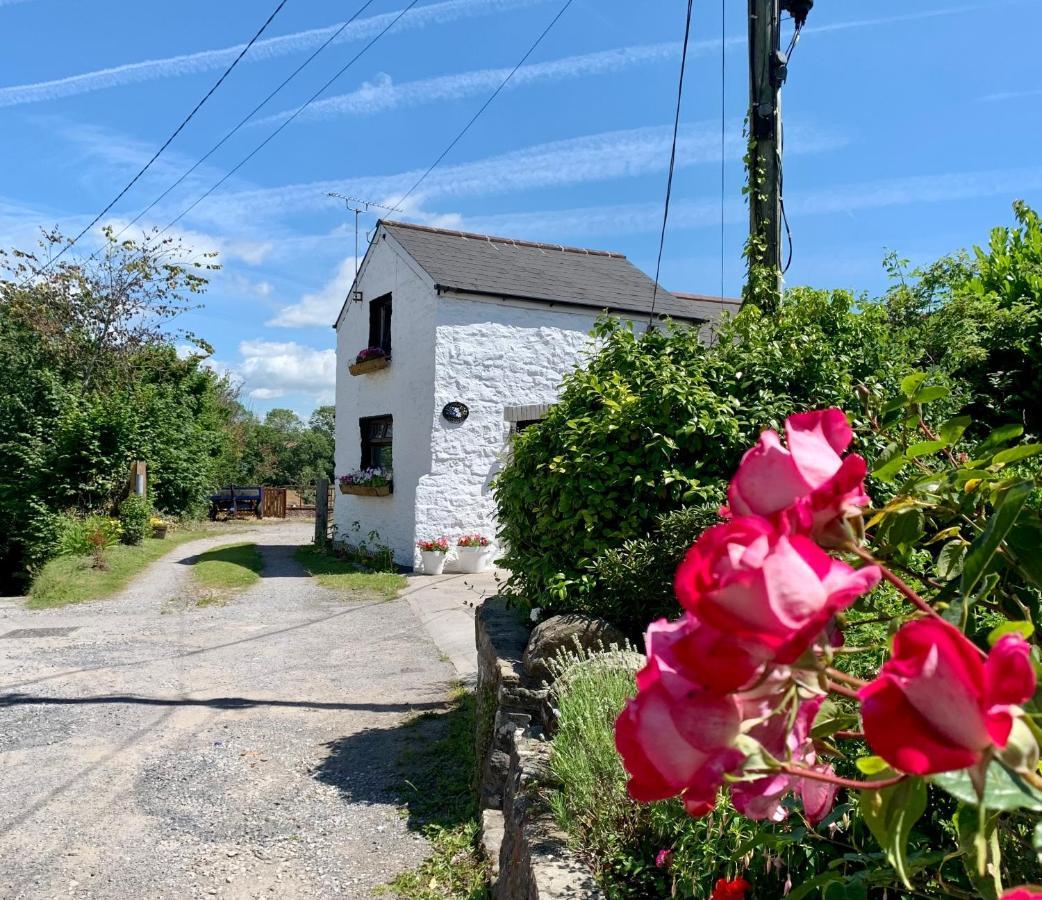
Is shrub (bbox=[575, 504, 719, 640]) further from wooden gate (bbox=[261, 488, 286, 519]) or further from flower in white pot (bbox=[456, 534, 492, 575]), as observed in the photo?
wooden gate (bbox=[261, 488, 286, 519])

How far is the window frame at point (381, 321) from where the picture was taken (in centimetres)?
1421

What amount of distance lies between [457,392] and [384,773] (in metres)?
7.99

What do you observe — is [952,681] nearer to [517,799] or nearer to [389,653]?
[517,799]

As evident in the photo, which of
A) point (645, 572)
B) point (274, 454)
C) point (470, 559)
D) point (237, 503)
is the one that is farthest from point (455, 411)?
point (274, 454)

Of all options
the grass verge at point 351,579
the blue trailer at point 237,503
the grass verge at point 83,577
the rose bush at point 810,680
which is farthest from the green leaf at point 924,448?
the blue trailer at point 237,503

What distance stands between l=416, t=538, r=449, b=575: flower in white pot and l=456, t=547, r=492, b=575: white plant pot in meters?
0.27

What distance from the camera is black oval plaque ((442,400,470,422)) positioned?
12094 mm

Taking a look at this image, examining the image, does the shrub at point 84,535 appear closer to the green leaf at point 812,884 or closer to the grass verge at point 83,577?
the grass verge at point 83,577

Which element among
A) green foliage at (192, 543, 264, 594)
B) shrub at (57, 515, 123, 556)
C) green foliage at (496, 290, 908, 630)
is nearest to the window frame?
green foliage at (192, 543, 264, 594)

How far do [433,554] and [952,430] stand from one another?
1129 cm

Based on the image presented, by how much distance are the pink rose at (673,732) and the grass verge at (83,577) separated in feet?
38.3

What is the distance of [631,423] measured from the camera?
14.2 ft

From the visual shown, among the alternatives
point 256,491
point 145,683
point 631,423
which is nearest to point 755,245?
point 631,423

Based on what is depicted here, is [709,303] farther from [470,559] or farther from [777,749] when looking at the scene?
[777,749]
